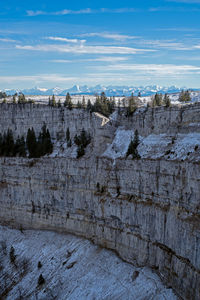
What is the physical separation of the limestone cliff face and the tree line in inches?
79.4

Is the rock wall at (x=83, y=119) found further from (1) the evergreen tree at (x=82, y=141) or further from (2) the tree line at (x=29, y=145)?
(2) the tree line at (x=29, y=145)

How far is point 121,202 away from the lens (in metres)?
45.0

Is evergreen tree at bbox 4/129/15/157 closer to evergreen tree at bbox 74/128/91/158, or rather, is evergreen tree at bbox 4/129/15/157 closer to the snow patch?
evergreen tree at bbox 74/128/91/158

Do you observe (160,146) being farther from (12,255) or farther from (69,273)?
(12,255)

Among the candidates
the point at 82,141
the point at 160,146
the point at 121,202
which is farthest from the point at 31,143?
the point at 160,146

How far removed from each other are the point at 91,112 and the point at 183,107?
18.4 meters

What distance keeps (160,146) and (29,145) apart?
28512mm

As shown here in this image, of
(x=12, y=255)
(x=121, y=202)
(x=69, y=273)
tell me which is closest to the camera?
(x=69, y=273)

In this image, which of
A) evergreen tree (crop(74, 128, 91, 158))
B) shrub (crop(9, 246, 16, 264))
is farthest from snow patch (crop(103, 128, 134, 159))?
shrub (crop(9, 246, 16, 264))

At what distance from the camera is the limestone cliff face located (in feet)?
114

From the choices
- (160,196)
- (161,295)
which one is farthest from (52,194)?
(161,295)

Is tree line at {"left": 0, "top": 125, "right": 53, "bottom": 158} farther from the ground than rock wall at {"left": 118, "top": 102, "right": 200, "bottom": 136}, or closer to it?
closer to it

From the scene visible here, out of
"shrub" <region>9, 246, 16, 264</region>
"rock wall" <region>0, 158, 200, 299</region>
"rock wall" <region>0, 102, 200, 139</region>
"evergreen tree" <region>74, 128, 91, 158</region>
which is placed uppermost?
"rock wall" <region>0, 102, 200, 139</region>

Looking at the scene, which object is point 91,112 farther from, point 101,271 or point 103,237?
point 101,271
